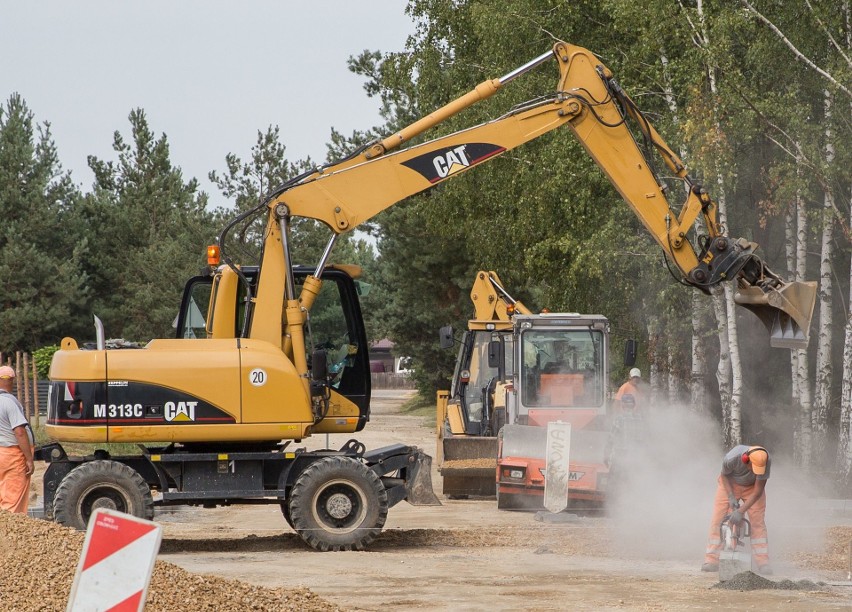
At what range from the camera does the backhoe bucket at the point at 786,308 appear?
518 inches

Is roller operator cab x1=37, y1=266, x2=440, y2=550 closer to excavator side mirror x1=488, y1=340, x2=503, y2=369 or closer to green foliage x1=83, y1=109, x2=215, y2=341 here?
excavator side mirror x1=488, y1=340, x2=503, y2=369

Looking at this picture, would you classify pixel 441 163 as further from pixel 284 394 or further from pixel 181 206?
pixel 181 206

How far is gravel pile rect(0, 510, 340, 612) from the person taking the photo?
8.54 metres

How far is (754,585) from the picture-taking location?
35.5 ft

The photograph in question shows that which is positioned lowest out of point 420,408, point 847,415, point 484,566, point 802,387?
point 484,566

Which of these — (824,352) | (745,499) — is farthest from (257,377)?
(824,352)

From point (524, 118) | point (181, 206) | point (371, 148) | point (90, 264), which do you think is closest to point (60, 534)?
point (371, 148)

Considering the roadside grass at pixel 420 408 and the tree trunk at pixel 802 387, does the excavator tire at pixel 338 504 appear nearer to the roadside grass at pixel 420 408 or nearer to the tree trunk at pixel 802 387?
the tree trunk at pixel 802 387

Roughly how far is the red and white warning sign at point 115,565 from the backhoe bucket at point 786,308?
8.83 m

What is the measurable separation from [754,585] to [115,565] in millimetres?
6600

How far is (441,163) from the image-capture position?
46.1 feet

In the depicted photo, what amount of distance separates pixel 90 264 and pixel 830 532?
4043cm

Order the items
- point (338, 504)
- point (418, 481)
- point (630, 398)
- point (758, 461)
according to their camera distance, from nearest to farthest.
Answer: point (758, 461), point (338, 504), point (418, 481), point (630, 398)

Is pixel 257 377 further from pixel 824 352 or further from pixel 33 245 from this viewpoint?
pixel 33 245
